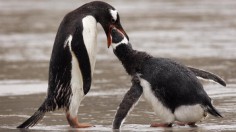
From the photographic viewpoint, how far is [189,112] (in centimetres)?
758

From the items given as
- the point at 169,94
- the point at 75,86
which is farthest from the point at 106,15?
the point at 169,94

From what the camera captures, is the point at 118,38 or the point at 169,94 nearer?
the point at 169,94

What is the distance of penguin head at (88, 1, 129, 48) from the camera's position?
322 inches

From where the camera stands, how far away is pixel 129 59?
8188 mm

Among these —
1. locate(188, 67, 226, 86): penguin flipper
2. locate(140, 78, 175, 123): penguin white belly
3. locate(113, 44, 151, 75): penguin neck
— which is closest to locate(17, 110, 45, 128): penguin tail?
locate(113, 44, 151, 75): penguin neck

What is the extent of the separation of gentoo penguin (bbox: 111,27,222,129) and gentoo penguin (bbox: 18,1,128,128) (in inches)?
23.4

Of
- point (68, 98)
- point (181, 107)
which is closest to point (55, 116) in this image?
point (68, 98)

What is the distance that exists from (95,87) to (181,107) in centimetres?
344

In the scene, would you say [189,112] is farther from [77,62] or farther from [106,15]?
[106,15]

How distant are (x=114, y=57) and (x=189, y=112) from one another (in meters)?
6.58

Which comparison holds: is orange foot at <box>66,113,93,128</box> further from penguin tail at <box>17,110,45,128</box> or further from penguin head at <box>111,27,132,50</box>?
penguin head at <box>111,27,132,50</box>

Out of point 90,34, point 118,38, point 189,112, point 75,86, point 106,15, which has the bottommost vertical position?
point 189,112

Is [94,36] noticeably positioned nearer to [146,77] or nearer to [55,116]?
[146,77]

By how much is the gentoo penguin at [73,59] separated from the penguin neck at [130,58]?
0.20 metres
